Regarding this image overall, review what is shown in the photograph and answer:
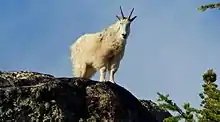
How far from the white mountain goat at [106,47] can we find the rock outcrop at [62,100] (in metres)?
A: 3.85

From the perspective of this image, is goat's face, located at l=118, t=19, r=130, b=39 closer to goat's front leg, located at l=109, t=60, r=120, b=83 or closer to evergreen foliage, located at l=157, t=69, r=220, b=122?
goat's front leg, located at l=109, t=60, r=120, b=83

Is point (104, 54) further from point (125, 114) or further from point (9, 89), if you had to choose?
point (9, 89)

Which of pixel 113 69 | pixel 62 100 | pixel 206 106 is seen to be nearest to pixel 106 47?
pixel 113 69

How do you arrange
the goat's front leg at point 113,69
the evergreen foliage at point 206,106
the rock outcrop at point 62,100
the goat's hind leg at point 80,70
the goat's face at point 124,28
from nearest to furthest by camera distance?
the evergreen foliage at point 206,106 → the rock outcrop at point 62,100 → the goat's front leg at point 113,69 → the goat's face at point 124,28 → the goat's hind leg at point 80,70

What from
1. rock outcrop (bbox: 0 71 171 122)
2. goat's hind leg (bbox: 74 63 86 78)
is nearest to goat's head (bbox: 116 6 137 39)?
goat's hind leg (bbox: 74 63 86 78)

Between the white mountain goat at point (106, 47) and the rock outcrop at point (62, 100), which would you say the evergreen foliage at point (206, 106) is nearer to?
the rock outcrop at point (62, 100)

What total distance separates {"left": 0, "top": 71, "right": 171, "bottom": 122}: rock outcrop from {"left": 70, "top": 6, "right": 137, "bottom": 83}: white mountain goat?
3851mm

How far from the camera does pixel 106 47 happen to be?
58.9ft

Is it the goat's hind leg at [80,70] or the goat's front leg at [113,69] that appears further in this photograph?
the goat's hind leg at [80,70]

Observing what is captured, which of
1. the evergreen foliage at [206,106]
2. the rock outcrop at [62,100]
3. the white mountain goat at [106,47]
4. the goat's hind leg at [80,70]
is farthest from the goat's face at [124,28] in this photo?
the evergreen foliage at [206,106]

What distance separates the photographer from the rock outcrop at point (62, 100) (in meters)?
12.3

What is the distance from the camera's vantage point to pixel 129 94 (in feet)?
46.2

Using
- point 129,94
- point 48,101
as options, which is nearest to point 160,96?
point 48,101

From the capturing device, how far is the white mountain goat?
17.9 m
